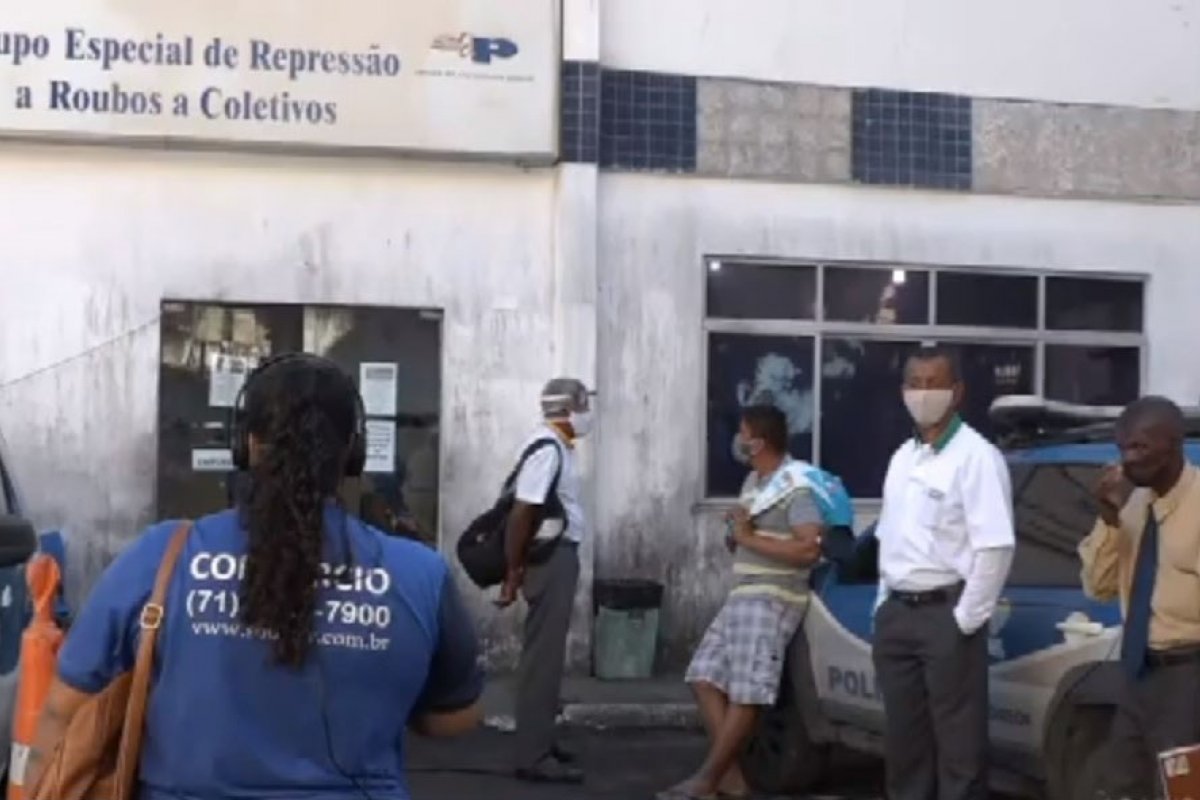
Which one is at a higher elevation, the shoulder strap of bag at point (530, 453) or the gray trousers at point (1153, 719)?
the shoulder strap of bag at point (530, 453)

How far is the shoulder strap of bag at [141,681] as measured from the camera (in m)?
3.07

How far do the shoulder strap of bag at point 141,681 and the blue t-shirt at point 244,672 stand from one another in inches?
0.5

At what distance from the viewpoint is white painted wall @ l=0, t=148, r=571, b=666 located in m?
12.2

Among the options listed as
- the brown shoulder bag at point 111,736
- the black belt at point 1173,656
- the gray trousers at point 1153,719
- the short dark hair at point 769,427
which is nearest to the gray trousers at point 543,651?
the short dark hair at point 769,427

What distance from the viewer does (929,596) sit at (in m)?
7.22

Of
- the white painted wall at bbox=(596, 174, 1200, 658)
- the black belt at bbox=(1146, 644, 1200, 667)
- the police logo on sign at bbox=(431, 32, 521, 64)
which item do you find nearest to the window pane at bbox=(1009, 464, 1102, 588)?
the black belt at bbox=(1146, 644, 1200, 667)

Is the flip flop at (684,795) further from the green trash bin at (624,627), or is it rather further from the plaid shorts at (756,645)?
the green trash bin at (624,627)

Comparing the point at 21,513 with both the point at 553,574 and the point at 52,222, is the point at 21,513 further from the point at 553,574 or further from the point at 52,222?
the point at 52,222

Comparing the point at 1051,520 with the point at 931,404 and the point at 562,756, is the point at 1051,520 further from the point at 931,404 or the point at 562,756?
the point at 562,756

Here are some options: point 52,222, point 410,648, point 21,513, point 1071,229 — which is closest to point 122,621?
point 410,648

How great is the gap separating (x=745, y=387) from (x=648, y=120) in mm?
1804

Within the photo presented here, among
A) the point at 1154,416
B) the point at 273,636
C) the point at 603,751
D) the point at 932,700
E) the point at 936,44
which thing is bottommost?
the point at 603,751

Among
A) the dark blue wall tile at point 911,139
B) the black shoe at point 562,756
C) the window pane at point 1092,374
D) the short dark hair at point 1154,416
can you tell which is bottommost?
the black shoe at point 562,756

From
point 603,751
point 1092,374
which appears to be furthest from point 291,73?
point 1092,374
